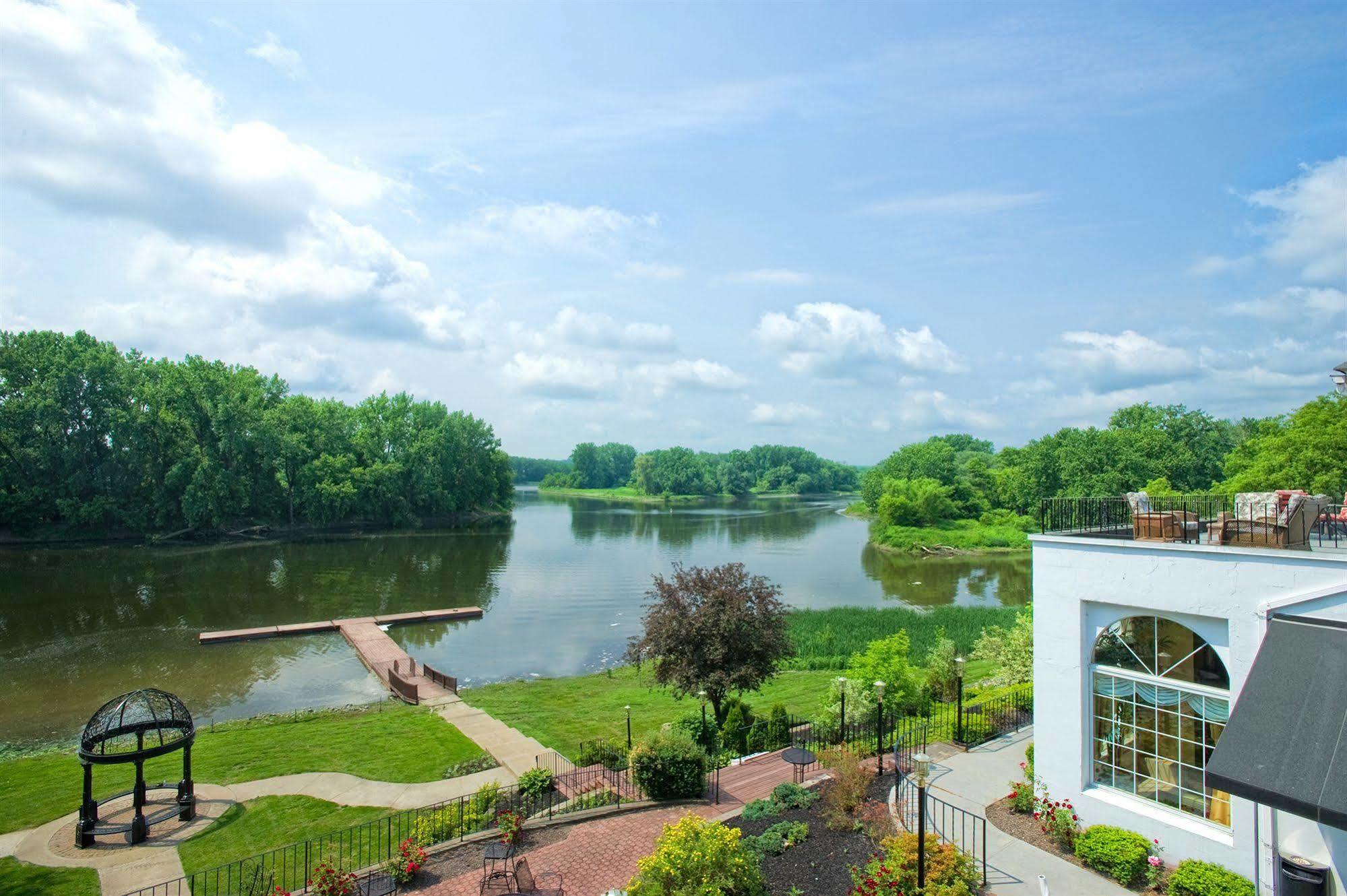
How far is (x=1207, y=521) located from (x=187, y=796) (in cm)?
2000

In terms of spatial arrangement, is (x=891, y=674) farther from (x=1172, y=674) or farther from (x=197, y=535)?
(x=197, y=535)

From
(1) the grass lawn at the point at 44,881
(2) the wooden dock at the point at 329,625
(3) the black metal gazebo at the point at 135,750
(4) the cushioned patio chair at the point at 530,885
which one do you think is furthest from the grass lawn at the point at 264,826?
(2) the wooden dock at the point at 329,625

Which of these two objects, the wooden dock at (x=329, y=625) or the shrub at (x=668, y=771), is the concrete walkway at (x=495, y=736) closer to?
the shrub at (x=668, y=771)

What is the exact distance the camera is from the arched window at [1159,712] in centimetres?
962

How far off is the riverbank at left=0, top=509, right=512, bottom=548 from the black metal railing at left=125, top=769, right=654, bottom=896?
5998cm

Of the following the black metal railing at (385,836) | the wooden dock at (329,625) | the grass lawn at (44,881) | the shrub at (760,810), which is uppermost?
the shrub at (760,810)

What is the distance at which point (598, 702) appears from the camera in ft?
74.3

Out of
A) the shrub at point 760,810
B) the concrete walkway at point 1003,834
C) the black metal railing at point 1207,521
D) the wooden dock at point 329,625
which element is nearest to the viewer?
the concrete walkway at point 1003,834

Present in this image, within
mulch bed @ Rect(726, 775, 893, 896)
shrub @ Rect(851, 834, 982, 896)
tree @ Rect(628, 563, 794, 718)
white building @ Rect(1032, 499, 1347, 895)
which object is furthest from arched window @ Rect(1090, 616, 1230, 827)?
tree @ Rect(628, 563, 794, 718)

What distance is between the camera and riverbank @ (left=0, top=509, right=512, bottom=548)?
2347 inches

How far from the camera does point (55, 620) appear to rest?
33812 millimetres

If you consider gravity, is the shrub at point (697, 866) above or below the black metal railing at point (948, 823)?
above

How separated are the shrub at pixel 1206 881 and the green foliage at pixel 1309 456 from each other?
34.1m

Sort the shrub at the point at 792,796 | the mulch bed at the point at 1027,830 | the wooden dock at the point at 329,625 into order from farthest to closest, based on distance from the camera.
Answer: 1. the wooden dock at the point at 329,625
2. the shrub at the point at 792,796
3. the mulch bed at the point at 1027,830
